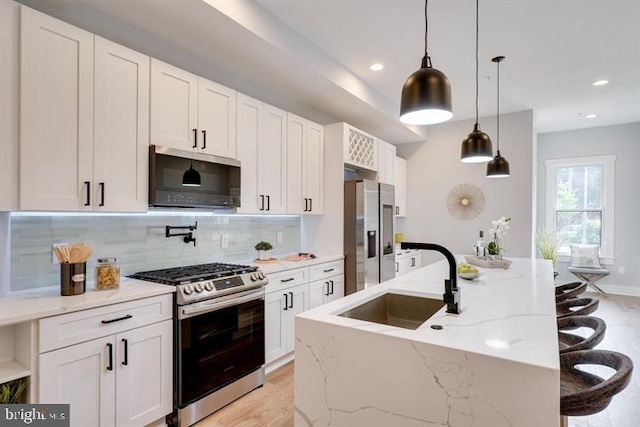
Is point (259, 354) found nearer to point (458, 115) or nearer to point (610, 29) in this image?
point (610, 29)

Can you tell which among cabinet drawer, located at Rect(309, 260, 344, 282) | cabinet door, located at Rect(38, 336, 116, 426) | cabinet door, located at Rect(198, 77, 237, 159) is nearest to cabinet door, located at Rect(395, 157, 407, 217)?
cabinet drawer, located at Rect(309, 260, 344, 282)

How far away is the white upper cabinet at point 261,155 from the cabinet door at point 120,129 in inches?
32.7

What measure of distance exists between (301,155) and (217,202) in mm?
1254

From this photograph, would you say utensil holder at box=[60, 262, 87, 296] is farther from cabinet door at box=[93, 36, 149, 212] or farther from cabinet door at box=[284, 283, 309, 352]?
cabinet door at box=[284, 283, 309, 352]

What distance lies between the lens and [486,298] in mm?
1859

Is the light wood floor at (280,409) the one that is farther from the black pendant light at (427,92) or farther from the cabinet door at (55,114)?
the black pendant light at (427,92)

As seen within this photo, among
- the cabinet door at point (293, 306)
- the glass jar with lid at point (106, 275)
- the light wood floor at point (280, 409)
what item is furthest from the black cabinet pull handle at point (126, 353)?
the cabinet door at point (293, 306)

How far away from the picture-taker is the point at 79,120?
193cm

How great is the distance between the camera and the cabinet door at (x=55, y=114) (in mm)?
1734

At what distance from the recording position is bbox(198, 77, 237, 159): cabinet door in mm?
2598

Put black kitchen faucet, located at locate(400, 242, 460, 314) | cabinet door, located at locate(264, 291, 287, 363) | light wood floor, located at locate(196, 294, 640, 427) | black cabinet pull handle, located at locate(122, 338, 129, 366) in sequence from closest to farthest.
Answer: black kitchen faucet, located at locate(400, 242, 460, 314), black cabinet pull handle, located at locate(122, 338, 129, 366), light wood floor, located at locate(196, 294, 640, 427), cabinet door, located at locate(264, 291, 287, 363)

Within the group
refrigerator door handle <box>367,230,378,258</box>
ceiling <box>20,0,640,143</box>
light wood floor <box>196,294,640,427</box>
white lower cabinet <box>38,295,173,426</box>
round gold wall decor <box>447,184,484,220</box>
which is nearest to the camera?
white lower cabinet <box>38,295,173,426</box>

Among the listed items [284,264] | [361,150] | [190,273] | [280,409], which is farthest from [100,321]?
[361,150]

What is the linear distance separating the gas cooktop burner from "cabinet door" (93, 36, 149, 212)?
462 millimetres
